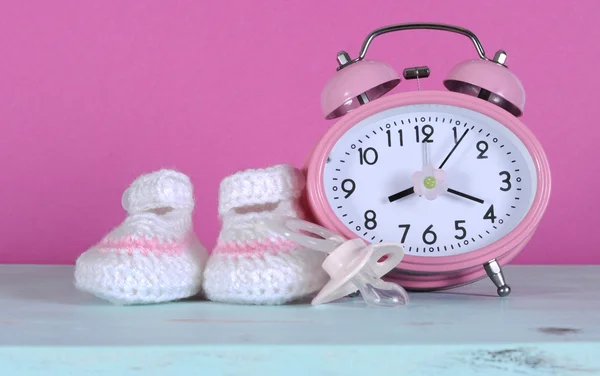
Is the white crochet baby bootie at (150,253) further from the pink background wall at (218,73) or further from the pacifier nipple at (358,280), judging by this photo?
the pink background wall at (218,73)

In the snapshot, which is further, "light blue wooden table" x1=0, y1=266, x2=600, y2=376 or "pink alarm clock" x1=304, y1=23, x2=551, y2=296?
"pink alarm clock" x1=304, y1=23, x2=551, y2=296

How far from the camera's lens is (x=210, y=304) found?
2.69 ft

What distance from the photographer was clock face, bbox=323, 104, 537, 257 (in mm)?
882

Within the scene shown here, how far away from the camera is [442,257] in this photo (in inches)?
34.0

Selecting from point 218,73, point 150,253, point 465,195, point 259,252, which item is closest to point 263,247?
point 259,252

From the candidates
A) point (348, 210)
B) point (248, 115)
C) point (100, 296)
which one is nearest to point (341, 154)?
point (348, 210)

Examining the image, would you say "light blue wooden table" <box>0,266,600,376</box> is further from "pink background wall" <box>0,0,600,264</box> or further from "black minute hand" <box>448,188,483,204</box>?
"pink background wall" <box>0,0,600,264</box>

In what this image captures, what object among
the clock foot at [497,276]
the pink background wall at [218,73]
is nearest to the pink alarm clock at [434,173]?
the clock foot at [497,276]

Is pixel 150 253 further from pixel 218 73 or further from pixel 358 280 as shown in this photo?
pixel 218 73

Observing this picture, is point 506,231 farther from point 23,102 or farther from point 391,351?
point 23,102

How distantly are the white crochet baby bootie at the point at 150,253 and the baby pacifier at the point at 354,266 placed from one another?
4.1 inches

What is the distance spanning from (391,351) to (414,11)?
3.61 feet

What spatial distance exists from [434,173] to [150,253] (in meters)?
0.33

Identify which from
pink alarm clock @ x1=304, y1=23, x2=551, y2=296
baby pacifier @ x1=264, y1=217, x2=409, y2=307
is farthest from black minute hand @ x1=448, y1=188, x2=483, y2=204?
baby pacifier @ x1=264, y1=217, x2=409, y2=307
